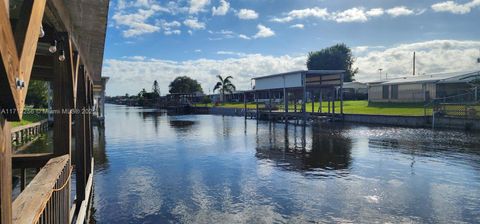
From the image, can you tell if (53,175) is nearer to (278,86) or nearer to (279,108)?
(278,86)

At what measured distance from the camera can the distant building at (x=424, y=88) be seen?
39344 mm

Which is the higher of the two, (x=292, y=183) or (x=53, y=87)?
(x=53, y=87)

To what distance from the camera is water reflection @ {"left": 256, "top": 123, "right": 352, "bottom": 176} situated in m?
14.5

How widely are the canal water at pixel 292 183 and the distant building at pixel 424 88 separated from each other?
21753 mm

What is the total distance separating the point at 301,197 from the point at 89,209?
5317 mm

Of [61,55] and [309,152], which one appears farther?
[309,152]

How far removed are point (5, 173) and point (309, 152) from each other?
16.4 m

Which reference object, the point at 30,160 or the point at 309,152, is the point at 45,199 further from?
the point at 309,152

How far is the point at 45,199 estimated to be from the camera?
10.7ft

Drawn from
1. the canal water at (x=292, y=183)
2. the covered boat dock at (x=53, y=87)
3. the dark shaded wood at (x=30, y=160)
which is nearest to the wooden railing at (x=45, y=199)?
the covered boat dock at (x=53, y=87)

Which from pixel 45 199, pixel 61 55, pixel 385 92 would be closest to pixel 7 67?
pixel 45 199

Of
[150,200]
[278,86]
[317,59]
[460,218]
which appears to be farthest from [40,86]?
[317,59]

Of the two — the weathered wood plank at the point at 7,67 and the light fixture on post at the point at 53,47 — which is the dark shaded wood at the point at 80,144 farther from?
the weathered wood plank at the point at 7,67

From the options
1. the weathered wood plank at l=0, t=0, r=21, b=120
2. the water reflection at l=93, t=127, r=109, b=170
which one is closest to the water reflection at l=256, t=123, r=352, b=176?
the water reflection at l=93, t=127, r=109, b=170
